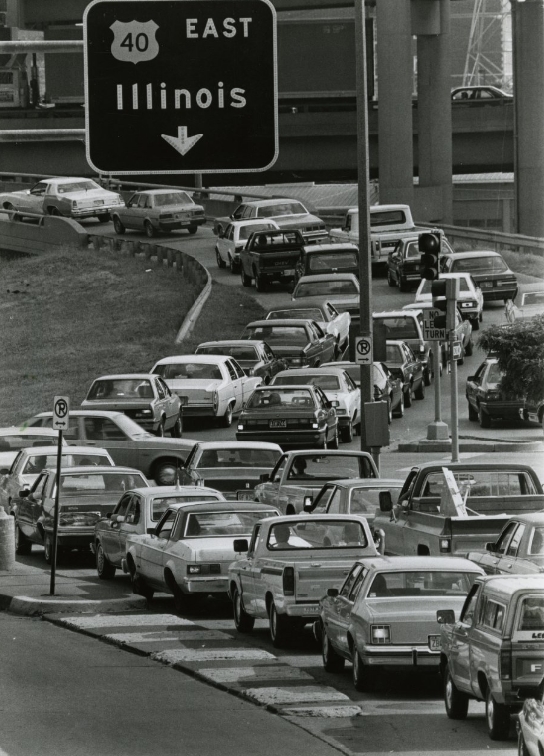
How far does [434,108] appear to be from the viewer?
75188mm

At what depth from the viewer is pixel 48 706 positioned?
41.5 ft

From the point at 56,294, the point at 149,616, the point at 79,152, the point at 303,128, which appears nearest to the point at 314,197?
the point at 303,128

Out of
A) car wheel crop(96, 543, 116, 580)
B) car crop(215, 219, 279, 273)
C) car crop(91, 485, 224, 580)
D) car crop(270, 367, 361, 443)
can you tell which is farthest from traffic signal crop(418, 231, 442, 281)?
car crop(215, 219, 279, 273)

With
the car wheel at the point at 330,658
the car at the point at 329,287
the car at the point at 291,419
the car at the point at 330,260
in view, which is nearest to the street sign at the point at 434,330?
the car at the point at 291,419

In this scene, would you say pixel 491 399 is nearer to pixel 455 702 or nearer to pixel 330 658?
pixel 330 658

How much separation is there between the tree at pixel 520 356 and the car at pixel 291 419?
3526 mm

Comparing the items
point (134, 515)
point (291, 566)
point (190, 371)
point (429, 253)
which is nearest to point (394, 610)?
point (291, 566)

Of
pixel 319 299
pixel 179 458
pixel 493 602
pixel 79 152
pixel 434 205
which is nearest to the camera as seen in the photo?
pixel 493 602

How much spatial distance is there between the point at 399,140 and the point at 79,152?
20.7 metres

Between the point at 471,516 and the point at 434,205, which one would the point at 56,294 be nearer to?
the point at 434,205

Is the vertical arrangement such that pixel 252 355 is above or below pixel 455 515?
above

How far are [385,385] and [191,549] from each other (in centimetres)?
1516

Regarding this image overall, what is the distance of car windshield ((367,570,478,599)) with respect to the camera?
13307 mm

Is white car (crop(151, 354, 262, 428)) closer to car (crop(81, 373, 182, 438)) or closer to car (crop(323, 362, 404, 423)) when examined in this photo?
car (crop(81, 373, 182, 438))
